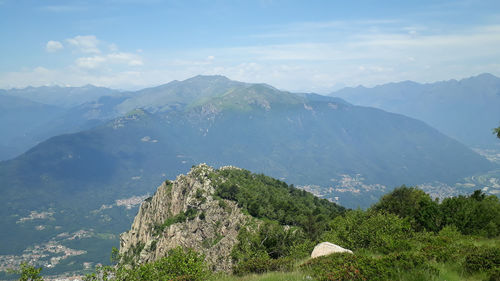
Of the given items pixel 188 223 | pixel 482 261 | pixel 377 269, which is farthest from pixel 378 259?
pixel 188 223

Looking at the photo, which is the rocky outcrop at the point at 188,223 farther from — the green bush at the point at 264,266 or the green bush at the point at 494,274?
the green bush at the point at 494,274

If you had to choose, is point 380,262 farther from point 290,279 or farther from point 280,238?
point 280,238

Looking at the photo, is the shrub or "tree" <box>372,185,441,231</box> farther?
"tree" <box>372,185,441,231</box>

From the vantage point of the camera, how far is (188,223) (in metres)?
80.6

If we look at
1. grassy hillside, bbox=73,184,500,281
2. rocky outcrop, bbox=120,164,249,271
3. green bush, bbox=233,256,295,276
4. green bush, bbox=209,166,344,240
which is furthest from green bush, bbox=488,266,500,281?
rocky outcrop, bbox=120,164,249,271

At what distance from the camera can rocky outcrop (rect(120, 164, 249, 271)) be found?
70.5 m

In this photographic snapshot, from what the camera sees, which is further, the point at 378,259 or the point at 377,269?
the point at 378,259

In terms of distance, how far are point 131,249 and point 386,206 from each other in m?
83.3

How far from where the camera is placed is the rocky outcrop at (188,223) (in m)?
70.5

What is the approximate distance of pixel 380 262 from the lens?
16.0 metres

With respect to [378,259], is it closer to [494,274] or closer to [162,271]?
[494,274]

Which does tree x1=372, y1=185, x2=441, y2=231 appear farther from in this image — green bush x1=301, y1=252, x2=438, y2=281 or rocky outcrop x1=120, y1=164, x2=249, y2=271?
green bush x1=301, y1=252, x2=438, y2=281

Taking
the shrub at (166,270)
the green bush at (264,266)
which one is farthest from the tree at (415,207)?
the shrub at (166,270)

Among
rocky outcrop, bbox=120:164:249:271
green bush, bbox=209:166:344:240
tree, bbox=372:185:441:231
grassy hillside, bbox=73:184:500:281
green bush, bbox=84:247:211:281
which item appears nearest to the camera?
grassy hillside, bbox=73:184:500:281
